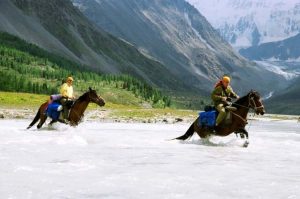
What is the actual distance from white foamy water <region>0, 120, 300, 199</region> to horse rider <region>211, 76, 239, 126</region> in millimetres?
2838

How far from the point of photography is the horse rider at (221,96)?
2839cm

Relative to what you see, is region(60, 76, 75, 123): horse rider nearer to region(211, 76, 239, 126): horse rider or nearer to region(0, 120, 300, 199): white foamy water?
A: region(0, 120, 300, 199): white foamy water

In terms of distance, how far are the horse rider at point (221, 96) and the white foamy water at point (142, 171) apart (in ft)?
9.31

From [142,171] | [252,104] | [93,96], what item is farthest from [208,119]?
[142,171]

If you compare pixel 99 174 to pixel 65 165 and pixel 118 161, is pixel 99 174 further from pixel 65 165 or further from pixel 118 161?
pixel 118 161

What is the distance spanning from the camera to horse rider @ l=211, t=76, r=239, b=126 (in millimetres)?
28391

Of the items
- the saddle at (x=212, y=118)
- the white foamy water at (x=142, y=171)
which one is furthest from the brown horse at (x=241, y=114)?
the white foamy water at (x=142, y=171)

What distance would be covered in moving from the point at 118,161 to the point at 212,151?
6.43 metres

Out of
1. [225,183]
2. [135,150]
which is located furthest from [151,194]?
[135,150]

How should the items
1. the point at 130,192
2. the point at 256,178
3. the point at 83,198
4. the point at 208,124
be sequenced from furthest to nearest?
the point at 208,124
the point at 256,178
the point at 130,192
the point at 83,198

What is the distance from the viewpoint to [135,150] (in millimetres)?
24000

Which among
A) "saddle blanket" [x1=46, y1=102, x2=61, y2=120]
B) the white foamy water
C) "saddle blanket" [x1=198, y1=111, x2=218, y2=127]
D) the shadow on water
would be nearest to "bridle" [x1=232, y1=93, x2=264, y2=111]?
"saddle blanket" [x1=198, y1=111, x2=218, y2=127]

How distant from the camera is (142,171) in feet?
56.7

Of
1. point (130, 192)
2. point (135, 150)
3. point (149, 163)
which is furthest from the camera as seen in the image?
point (135, 150)
